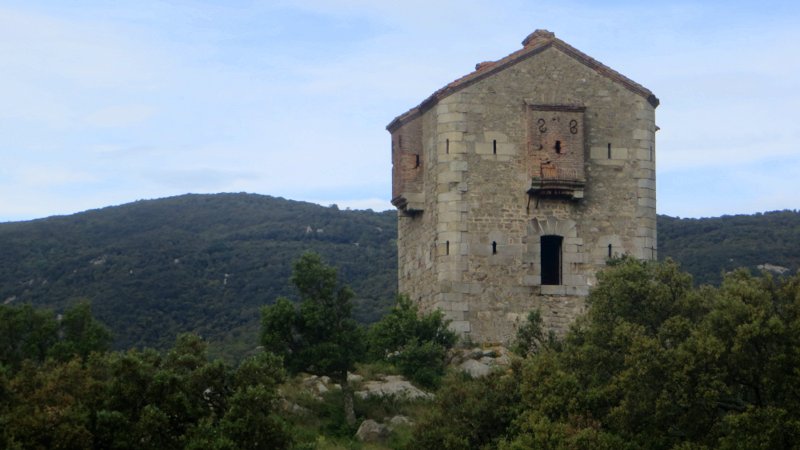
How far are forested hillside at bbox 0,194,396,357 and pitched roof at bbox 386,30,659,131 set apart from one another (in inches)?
694

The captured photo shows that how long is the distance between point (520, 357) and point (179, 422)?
8217 mm

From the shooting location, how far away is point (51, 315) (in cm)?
3547

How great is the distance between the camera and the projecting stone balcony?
37875mm

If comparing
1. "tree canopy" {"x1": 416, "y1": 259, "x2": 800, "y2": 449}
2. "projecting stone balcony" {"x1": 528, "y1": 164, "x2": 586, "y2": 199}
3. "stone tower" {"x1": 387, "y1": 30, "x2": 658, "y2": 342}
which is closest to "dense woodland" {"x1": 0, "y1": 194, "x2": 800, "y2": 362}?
"stone tower" {"x1": 387, "y1": 30, "x2": 658, "y2": 342}

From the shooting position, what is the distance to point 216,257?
70.9 m

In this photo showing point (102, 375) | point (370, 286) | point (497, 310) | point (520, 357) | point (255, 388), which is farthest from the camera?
point (370, 286)

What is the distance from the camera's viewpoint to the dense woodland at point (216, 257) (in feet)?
192

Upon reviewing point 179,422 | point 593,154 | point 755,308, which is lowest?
point 179,422

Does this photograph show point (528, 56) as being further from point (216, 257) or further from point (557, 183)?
point (216, 257)

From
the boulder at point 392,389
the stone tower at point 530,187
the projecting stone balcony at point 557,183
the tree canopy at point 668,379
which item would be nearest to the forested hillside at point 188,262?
the stone tower at point 530,187

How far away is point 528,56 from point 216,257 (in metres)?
34.6

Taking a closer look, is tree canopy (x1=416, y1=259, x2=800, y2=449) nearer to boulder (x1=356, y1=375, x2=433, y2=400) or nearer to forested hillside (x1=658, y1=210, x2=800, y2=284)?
boulder (x1=356, y1=375, x2=433, y2=400)

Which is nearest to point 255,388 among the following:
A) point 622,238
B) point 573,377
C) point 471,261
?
point 573,377

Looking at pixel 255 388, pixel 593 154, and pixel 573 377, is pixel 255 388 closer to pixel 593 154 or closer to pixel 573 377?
pixel 573 377
